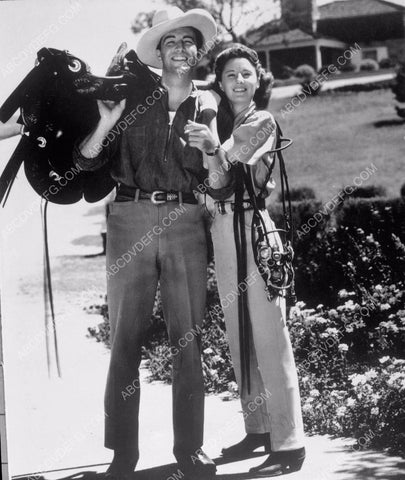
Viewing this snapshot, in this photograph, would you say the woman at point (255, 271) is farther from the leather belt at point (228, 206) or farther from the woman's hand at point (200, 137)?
the woman's hand at point (200, 137)

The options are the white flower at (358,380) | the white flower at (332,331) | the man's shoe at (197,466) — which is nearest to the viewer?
the man's shoe at (197,466)

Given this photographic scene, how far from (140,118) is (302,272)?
164 cm

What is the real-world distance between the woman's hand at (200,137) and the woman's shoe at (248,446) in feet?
4.76

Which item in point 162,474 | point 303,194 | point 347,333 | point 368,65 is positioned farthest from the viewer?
point 303,194

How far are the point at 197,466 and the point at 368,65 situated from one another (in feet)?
7.62

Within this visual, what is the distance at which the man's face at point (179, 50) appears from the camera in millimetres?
3381

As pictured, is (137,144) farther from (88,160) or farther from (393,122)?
(393,122)

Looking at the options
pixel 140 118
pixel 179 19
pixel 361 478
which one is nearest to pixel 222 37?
pixel 179 19

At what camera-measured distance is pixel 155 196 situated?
10.9 ft

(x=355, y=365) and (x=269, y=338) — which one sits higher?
(x=269, y=338)

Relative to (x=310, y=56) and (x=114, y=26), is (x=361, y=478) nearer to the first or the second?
(x=310, y=56)

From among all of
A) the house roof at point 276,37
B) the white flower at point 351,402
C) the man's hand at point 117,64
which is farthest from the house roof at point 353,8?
the white flower at point 351,402

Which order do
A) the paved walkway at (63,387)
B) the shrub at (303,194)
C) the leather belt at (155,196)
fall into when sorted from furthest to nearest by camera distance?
1. the shrub at (303,194)
2. the paved walkway at (63,387)
3. the leather belt at (155,196)

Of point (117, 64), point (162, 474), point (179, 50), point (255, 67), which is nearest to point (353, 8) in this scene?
point (255, 67)
